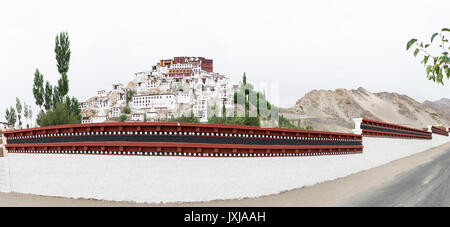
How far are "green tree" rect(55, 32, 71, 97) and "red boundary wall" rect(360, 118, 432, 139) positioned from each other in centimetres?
2873

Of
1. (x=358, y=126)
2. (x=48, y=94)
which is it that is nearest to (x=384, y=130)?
(x=358, y=126)

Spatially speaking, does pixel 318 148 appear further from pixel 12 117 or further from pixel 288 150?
pixel 12 117

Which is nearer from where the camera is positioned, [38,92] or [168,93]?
[38,92]

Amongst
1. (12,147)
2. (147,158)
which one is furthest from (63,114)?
(147,158)

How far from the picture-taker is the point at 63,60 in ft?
116

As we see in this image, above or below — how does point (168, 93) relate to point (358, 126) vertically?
above

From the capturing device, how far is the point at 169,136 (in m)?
11.4

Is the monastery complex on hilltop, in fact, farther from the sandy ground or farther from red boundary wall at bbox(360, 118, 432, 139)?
the sandy ground

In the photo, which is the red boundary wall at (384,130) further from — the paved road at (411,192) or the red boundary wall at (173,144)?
the red boundary wall at (173,144)

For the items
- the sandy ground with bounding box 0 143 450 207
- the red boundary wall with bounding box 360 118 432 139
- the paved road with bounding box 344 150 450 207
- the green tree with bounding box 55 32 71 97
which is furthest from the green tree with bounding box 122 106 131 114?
the paved road with bounding box 344 150 450 207

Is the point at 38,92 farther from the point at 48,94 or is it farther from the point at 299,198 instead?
the point at 299,198

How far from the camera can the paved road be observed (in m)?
11.1

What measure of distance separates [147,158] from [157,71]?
157150mm

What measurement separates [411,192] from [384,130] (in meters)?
12.3
